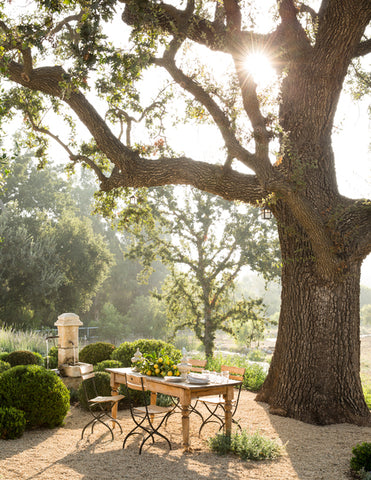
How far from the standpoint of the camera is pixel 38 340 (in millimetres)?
15352

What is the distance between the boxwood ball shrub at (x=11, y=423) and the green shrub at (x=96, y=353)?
13.7ft

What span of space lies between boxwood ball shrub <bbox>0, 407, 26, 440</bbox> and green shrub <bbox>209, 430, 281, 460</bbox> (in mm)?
2845

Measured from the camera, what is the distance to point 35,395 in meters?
7.19

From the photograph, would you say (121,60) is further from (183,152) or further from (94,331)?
(94,331)

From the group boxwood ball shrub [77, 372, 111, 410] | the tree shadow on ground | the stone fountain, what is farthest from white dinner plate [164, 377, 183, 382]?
the stone fountain

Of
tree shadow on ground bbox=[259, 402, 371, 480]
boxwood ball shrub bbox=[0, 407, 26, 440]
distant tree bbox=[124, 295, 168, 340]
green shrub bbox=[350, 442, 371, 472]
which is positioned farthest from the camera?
distant tree bbox=[124, 295, 168, 340]

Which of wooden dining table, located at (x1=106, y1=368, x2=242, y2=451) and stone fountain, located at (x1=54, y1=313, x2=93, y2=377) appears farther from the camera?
stone fountain, located at (x1=54, y1=313, x2=93, y2=377)

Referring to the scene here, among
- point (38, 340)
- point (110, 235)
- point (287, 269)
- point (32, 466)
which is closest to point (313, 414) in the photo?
point (287, 269)

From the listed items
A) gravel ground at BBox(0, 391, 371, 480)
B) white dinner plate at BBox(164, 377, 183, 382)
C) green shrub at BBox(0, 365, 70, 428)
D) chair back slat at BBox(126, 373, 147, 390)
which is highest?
white dinner plate at BBox(164, 377, 183, 382)

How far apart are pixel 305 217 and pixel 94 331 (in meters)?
25.2

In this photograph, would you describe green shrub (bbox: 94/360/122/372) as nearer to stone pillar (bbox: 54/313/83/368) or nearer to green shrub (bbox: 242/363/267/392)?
stone pillar (bbox: 54/313/83/368)

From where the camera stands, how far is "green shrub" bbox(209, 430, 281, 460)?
5774 millimetres

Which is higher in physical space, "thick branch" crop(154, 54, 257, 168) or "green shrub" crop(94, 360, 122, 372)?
"thick branch" crop(154, 54, 257, 168)

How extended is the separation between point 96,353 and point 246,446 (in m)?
5.98
